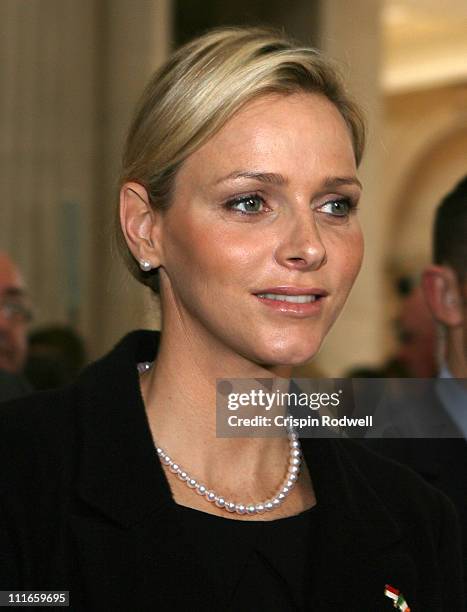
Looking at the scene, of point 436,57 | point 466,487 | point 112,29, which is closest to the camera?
point 466,487

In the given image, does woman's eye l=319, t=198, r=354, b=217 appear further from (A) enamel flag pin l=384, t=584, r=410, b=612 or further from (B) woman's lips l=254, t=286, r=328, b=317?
(A) enamel flag pin l=384, t=584, r=410, b=612

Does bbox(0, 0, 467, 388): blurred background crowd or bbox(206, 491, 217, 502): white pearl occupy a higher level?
bbox(0, 0, 467, 388): blurred background crowd

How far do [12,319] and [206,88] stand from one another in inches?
79.1

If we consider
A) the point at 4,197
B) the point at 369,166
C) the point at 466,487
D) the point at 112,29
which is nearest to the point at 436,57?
the point at 369,166

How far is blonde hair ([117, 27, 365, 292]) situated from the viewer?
1.82 meters

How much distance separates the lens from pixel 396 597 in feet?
6.24

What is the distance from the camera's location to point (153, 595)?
1.72 metres

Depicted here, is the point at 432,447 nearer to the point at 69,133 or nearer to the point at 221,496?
the point at 221,496

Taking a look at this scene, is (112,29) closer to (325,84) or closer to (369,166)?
(369,166)

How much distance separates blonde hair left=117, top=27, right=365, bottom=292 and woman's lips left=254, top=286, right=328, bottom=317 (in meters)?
0.23

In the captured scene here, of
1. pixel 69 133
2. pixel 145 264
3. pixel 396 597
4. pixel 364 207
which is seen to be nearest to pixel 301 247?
pixel 145 264

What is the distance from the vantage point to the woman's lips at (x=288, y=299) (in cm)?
180

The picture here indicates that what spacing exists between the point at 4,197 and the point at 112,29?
4.83 ft

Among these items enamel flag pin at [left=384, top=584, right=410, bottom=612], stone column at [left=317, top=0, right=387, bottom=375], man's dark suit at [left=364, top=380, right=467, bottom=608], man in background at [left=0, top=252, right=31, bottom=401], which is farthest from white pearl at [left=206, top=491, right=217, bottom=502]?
stone column at [left=317, top=0, right=387, bottom=375]
